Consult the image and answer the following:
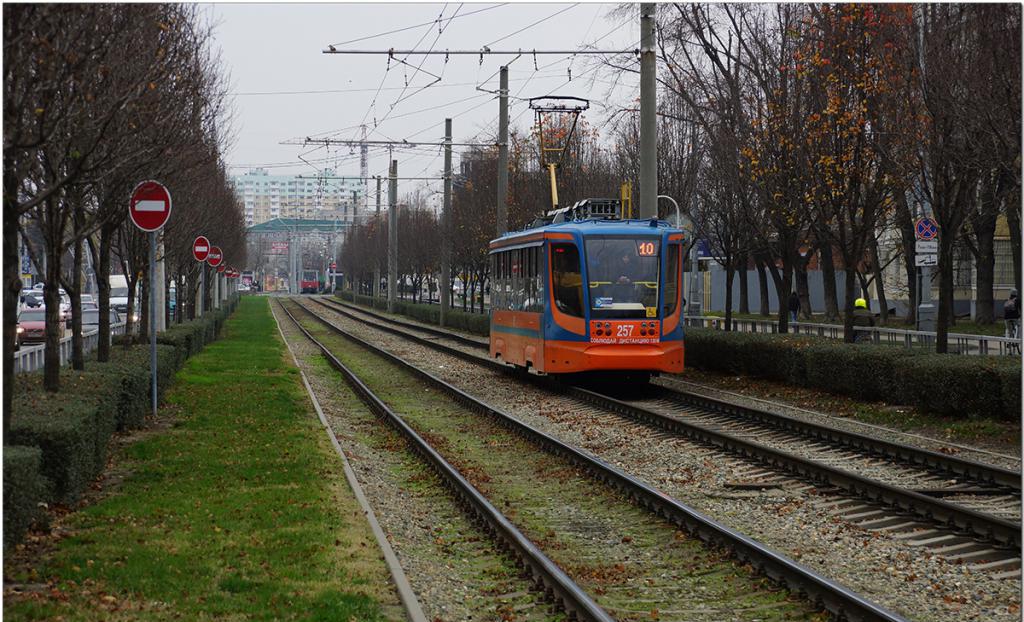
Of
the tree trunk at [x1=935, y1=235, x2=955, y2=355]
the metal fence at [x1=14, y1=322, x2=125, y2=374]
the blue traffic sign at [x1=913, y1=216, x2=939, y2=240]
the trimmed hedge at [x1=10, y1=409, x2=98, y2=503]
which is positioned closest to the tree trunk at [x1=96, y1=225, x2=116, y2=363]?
the metal fence at [x1=14, y1=322, x2=125, y2=374]

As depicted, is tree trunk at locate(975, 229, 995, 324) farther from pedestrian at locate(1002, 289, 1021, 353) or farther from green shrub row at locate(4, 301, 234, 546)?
green shrub row at locate(4, 301, 234, 546)

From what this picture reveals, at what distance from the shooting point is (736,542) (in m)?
9.61

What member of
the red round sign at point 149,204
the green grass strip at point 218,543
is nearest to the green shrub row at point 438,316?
the red round sign at point 149,204

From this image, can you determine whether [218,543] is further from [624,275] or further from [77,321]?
[624,275]

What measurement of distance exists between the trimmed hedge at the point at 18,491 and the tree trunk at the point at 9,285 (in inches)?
37.3

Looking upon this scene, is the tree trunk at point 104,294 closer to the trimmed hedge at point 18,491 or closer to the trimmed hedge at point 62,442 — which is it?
the trimmed hedge at point 62,442

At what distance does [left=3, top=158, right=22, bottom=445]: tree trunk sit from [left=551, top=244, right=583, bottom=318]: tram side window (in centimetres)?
1198

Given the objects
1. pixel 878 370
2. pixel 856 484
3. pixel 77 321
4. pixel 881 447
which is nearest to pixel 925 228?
pixel 878 370

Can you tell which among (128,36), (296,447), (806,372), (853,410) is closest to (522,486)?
(296,447)

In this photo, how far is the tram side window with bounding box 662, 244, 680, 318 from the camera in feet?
74.4

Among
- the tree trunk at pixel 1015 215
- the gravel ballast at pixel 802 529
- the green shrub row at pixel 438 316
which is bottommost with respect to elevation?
the gravel ballast at pixel 802 529

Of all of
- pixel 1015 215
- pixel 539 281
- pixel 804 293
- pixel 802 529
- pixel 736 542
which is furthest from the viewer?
pixel 804 293

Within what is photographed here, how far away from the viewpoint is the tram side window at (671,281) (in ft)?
74.4

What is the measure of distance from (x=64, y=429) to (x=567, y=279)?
1341 centimetres
